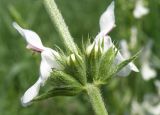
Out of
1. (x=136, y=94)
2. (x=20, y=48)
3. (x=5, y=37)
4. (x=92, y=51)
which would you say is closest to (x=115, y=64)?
(x=92, y=51)

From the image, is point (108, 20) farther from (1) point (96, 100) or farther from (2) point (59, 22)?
(1) point (96, 100)

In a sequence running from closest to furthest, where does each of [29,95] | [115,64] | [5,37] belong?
1. [29,95]
2. [115,64]
3. [5,37]

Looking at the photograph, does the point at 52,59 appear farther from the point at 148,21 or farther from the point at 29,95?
the point at 148,21

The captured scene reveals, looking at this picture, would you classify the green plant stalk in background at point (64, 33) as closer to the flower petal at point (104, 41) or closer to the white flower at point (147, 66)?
the flower petal at point (104, 41)

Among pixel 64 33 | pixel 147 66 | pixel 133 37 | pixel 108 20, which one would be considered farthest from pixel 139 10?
pixel 64 33

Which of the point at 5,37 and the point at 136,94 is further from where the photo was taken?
the point at 5,37

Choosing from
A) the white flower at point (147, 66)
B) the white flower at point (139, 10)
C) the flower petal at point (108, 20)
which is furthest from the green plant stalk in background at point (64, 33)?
the white flower at point (139, 10)

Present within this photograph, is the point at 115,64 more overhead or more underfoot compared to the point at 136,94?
more underfoot
